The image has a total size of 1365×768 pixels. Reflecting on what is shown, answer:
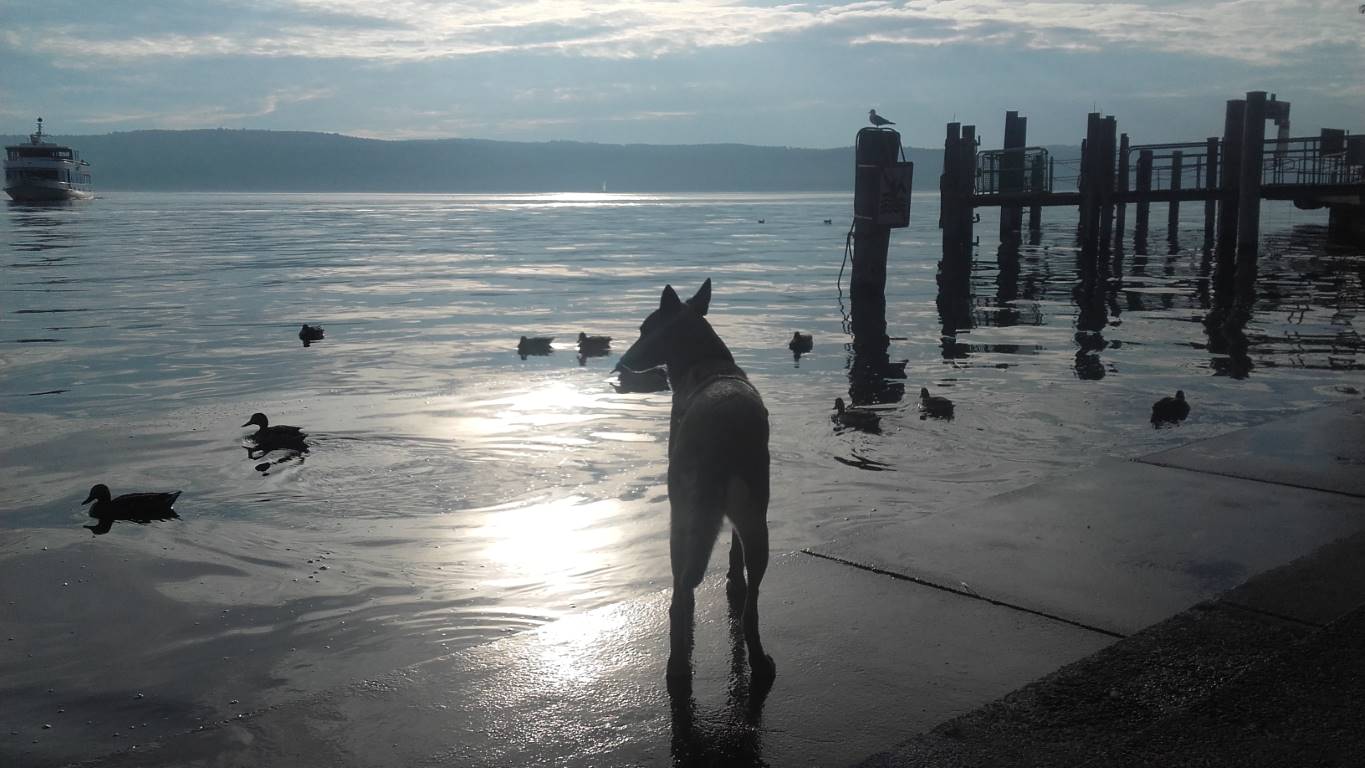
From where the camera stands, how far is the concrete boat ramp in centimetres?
349

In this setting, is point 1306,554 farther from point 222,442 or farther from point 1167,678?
point 222,442

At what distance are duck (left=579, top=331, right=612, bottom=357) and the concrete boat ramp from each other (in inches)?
390

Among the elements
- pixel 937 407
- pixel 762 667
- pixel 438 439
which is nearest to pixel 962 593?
pixel 762 667

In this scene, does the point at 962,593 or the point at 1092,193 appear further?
the point at 1092,193

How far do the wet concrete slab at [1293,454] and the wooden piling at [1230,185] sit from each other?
2053 cm

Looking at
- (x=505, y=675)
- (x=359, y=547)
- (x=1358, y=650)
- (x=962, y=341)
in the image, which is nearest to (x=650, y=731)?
(x=505, y=675)

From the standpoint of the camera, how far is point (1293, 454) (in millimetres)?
7246

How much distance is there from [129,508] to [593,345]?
27.1 feet

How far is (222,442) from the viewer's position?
10.4 m

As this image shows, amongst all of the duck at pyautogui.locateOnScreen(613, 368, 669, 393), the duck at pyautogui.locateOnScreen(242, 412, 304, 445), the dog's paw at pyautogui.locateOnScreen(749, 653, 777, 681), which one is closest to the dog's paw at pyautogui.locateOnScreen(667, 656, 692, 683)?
the dog's paw at pyautogui.locateOnScreen(749, 653, 777, 681)

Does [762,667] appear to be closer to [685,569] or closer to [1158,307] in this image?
[685,569]

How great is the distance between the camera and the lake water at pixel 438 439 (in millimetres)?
6195

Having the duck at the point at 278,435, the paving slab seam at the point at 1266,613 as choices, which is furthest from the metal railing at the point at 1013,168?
the paving slab seam at the point at 1266,613

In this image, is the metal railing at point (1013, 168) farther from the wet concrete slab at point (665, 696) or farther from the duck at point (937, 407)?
the wet concrete slab at point (665, 696)
